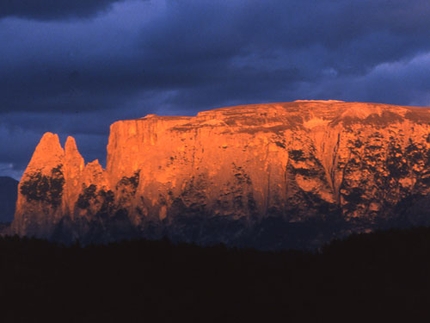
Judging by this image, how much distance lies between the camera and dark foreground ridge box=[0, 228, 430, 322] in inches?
3834

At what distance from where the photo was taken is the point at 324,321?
97.5 metres

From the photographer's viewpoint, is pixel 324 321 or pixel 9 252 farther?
pixel 9 252

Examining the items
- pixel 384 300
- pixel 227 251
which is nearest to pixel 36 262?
pixel 227 251

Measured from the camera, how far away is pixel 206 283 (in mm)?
105500

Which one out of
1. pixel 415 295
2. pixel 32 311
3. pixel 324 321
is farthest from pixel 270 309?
pixel 32 311

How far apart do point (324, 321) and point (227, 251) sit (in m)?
22.9

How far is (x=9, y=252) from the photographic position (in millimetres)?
111062

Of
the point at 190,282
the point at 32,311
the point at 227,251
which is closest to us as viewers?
the point at 32,311

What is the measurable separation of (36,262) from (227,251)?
20.0m

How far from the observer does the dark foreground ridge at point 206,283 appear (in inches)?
3834

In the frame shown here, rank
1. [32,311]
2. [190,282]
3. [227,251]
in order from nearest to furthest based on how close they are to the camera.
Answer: [32,311] → [190,282] → [227,251]

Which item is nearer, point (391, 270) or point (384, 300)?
point (384, 300)

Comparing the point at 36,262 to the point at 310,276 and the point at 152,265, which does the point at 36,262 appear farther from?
the point at 310,276

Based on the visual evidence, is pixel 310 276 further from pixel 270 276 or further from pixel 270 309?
pixel 270 309
